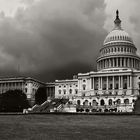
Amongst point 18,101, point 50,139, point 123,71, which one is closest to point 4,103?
point 18,101

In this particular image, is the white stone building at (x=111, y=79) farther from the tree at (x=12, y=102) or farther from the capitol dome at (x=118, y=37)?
the tree at (x=12, y=102)

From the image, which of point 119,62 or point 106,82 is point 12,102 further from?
point 119,62

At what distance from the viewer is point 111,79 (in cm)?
15262

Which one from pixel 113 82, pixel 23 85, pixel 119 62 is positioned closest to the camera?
pixel 113 82

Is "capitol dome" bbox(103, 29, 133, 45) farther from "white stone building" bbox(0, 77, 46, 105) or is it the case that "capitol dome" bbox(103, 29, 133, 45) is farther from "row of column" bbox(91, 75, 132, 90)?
"white stone building" bbox(0, 77, 46, 105)

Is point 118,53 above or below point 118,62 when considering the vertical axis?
above

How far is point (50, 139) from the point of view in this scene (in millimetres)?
25172

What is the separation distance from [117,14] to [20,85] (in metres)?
74.1

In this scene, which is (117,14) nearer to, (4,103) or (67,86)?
(67,86)

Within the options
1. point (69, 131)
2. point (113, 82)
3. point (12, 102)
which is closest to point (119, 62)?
point (113, 82)

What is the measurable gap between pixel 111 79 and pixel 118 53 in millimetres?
22203

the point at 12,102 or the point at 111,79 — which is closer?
the point at 12,102

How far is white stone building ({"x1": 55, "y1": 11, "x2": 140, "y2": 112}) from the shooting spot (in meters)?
136

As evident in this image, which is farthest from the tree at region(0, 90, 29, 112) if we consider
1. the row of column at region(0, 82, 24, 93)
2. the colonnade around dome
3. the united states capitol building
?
the colonnade around dome
